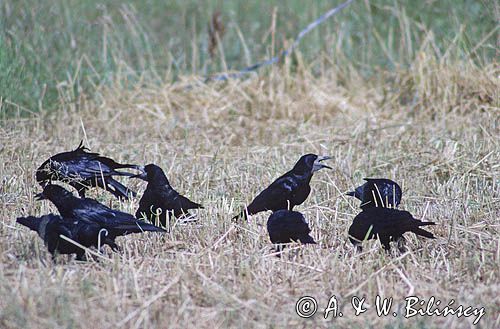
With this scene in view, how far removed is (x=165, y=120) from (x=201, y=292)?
16.0ft

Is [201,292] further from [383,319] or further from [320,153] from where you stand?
[320,153]

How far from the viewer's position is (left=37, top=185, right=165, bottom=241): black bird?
14.9ft

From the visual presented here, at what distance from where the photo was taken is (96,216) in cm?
463

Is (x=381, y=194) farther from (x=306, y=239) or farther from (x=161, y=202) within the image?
(x=161, y=202)

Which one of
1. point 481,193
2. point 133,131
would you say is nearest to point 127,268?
point 481,193

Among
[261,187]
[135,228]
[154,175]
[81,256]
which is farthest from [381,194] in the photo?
[81,256]

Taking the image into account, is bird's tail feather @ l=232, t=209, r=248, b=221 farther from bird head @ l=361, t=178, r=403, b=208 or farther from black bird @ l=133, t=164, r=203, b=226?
bird head @ l=361, t=178, r=403, b=208

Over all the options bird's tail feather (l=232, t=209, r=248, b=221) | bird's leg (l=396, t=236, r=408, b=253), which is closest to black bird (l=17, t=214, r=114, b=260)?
bird's tail feather (l=232, t=209, r=248, b=221)

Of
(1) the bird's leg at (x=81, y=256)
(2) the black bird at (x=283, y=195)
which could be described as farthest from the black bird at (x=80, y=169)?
(1) the bird's leg at (x=81, y=256)

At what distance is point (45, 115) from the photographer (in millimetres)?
8281

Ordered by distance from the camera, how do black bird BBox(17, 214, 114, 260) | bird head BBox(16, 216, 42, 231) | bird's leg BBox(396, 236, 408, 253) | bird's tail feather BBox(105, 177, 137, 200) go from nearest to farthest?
black bird BBox(17, 214, 114, 260)
bird head BBox(16, 216, 42, 231)
bird's leg BBox(396, 236, 408, 253)
bird's tail feather BBox(105, 177, 137, 200)

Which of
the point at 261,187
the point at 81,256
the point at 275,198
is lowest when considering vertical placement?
the point at 81,256

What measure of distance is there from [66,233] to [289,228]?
1.16 metres

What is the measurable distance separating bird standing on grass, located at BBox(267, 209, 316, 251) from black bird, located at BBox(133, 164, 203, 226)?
2.35 feet
